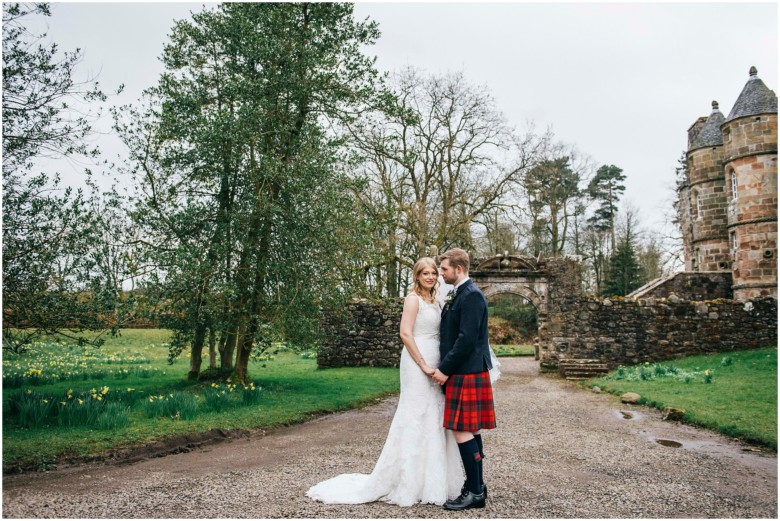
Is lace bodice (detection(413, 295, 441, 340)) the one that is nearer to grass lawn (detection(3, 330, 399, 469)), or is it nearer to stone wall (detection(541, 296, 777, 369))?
grass lawn (detection(3, 330, 399, 469))

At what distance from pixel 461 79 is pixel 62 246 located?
2169 centimetres

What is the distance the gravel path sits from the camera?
4.46 metres

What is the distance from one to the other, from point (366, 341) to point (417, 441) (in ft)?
48.1

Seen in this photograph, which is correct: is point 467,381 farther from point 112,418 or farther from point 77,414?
point 77,414

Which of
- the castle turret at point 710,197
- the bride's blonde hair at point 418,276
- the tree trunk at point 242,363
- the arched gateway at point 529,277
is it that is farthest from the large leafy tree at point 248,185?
the castle turret at point 710,197

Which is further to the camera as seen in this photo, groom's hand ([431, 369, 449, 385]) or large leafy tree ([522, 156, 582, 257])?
large leafy tree ([522, 156, 582, 257])

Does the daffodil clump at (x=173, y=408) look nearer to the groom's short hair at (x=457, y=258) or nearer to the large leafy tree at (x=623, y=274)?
the groom's short hair at (x=457, y=258)

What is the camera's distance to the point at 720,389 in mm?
11547

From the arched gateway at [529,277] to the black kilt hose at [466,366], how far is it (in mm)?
15583

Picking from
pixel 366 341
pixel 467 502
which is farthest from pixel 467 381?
pixel 366 341

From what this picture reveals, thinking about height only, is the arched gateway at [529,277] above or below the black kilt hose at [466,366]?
above

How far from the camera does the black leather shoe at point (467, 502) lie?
4.49m

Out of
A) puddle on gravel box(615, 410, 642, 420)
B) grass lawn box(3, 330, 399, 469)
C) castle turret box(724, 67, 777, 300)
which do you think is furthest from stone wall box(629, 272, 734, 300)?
puddle on gravel box(615, 410, 642, 420)

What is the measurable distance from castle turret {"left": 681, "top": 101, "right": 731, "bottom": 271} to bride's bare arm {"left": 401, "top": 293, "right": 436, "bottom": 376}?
80.5 feet
